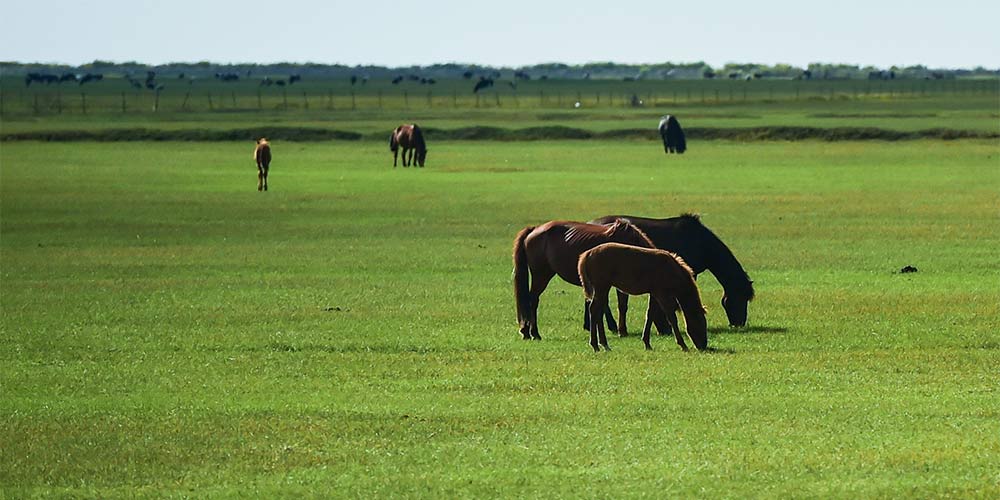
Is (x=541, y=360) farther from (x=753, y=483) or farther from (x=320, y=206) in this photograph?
(x=320, y=206)

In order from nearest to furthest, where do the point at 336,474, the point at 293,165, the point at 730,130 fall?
the point at 336,474 → the point at 293,165 → the point at 730,130

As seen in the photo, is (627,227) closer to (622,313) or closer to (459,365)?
(622,313)

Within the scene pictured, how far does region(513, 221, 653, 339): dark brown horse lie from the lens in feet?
55.0

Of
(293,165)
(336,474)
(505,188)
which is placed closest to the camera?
(336,474)

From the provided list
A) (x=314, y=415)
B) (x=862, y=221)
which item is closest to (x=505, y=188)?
(x=862, y=221)

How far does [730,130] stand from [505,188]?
32.5 m

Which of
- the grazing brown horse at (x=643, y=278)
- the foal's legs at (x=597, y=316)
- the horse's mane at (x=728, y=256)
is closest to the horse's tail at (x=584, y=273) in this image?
the grazing brown horse at (x=643, y=278)

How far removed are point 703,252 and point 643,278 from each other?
2499 mm

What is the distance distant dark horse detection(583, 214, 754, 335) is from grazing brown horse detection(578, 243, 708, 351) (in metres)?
1.93

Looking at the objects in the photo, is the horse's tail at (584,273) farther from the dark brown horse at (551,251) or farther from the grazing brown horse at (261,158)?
the grazing brown horse at (261,158)

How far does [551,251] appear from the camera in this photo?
16.9 metres

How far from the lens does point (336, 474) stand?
10.9m

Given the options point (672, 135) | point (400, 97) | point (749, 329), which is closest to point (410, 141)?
point (672, 135)

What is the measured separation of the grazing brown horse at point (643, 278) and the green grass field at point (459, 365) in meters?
0.35
